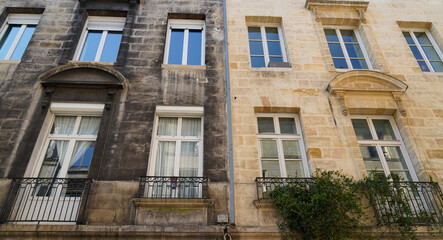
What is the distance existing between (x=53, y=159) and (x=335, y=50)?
7.68 metres

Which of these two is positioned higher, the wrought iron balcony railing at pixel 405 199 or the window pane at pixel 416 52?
the window pane at pixel 416 52

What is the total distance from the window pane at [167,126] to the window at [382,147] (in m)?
4.25

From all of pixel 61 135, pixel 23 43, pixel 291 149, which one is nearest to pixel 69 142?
pixel 61 135

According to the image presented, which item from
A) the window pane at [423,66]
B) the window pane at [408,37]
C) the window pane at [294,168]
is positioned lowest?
the window pane at [294,168]

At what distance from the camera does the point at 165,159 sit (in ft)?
21.1

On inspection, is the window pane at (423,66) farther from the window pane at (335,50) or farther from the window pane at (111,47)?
the window pane at (111,47)

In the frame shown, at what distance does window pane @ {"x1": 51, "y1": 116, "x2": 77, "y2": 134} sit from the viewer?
21.8 feet

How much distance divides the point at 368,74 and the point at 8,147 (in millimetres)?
8259

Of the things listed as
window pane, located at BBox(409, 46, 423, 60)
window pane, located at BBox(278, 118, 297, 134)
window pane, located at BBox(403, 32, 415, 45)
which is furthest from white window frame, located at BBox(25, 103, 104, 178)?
window pane, located at BBox(403, 32, 415, 45)

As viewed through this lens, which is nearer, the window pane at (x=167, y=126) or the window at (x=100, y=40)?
the window pane at (x=167, y=126)

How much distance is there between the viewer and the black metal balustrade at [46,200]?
5418 millimetres

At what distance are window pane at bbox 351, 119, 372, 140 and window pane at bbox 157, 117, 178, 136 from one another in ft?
14.0

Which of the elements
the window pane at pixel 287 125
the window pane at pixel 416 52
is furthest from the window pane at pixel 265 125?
the window pane at pixel 416 52

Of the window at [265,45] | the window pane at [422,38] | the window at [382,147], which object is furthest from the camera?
the window pane at [422,38]
